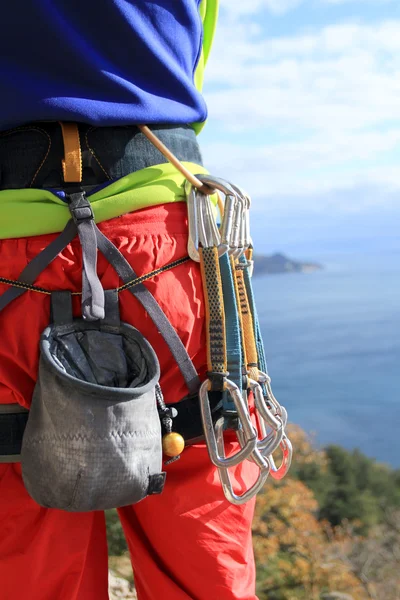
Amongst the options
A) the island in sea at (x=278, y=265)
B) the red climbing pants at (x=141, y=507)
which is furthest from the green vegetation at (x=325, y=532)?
the island in sea at (x=278, y=265)

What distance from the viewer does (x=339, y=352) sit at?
3616 centimetres

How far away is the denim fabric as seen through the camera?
4.70 feet

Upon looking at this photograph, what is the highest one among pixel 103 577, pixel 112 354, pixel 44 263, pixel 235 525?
pixel 44 263

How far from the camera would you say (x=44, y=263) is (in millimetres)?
1354

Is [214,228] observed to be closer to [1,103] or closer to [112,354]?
[112,354]

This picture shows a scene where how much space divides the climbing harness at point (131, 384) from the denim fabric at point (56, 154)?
0.13 feet

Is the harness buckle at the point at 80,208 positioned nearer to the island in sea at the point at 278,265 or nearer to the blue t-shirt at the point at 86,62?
the blue t-shirt at the point at 86,62

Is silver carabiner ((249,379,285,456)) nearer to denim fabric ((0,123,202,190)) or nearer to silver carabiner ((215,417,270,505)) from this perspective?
silver carabiner ((215,417,270,505))

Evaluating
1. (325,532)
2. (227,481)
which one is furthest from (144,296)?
(325,532)

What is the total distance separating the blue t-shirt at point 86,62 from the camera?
1371 mm

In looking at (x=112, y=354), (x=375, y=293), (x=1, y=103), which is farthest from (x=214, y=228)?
(x=375, y=293)

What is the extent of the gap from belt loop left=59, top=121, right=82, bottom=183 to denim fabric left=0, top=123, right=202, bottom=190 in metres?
0.02

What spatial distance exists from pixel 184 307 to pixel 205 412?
21cm

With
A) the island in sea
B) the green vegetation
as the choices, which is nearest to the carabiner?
the green vegetation
